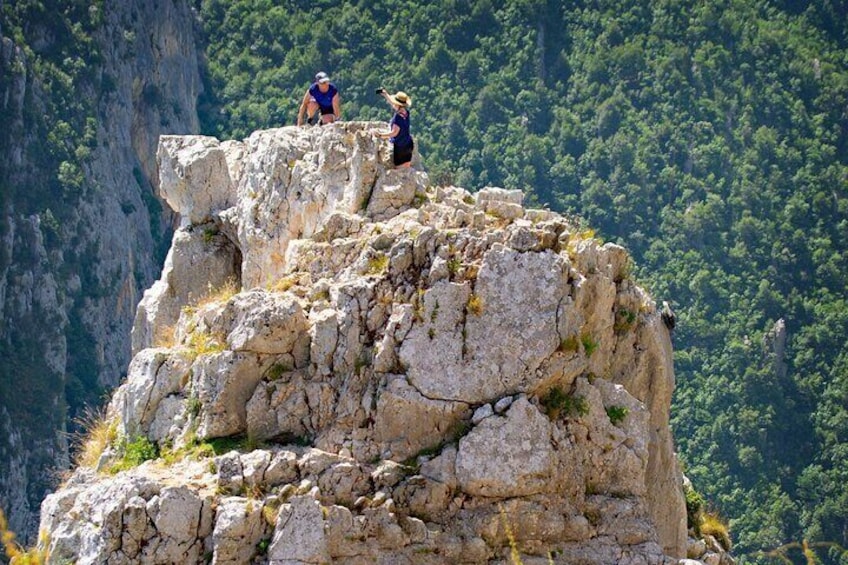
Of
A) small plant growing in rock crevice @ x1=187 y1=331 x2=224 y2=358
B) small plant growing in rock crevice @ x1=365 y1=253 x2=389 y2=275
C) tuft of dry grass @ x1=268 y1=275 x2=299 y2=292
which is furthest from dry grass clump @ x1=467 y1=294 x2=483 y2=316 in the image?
small plant growing in rock crevice @ x1=187 y1=331 x2=224 y2=358

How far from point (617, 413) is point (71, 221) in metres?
105

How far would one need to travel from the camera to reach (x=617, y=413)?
29672mm

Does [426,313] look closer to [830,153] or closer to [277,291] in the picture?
[277,291]

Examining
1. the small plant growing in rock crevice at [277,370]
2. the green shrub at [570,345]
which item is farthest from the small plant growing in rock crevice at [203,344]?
the green shrub at [570,345]

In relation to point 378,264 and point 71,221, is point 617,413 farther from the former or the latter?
point 71,221

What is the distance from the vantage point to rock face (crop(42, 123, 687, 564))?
2753 cm

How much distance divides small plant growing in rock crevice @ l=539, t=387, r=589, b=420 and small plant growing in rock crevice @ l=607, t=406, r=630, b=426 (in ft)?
1.75

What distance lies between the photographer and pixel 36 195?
131625 mm

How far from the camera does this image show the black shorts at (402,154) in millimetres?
33438

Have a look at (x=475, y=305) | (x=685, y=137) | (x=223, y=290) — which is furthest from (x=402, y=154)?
(x=685, y=137)

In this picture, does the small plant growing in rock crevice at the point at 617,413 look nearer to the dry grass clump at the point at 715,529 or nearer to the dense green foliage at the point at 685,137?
the dry grass clump at the point at 715,529

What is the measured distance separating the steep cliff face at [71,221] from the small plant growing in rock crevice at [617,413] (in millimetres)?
81324

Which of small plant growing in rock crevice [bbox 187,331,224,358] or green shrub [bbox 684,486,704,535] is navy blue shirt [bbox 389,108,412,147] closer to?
small plant growing in rock crevice [bbox 187,331,224,358]

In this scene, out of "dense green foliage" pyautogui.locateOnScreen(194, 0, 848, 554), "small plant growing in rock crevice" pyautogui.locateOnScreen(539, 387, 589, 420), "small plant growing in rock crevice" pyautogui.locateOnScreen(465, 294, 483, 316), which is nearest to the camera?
"small plant growing in rock crevice" pyautogui.locateOnScreen(539, 387, 589, 420)
